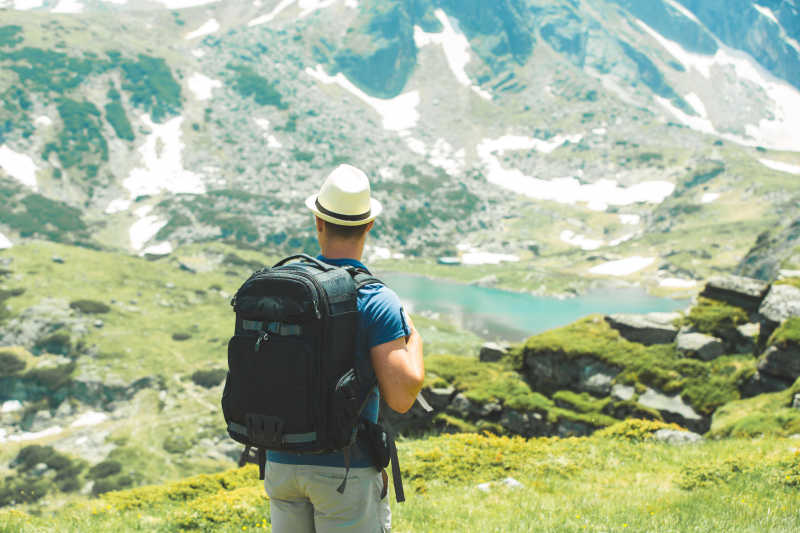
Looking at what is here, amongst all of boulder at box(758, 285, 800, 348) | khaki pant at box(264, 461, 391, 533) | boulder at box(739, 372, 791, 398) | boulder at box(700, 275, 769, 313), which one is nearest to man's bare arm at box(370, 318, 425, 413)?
khaki pant at box(264, 461, 391, 533)

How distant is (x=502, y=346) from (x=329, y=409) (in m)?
23.2

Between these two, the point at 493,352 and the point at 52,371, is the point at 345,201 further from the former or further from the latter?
the point at 52,371

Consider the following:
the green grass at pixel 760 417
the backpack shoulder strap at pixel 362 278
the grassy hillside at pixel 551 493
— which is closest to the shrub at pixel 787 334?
the green grass at pixel 760 417

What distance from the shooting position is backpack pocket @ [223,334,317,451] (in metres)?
4.05

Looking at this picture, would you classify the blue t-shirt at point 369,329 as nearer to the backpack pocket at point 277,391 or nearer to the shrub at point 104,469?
the backpack pocket at point 277,391

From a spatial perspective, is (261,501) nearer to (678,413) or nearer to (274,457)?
(274,457)

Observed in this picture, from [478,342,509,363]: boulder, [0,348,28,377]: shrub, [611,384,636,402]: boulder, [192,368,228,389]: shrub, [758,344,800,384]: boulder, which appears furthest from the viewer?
[0,348,28,377]: shrub

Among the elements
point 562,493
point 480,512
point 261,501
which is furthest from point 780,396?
point 261,501

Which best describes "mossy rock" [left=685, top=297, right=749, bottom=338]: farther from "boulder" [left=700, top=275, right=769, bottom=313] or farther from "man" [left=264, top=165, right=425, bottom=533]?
"man" [left=264, top=165, right=425, bottom=533]

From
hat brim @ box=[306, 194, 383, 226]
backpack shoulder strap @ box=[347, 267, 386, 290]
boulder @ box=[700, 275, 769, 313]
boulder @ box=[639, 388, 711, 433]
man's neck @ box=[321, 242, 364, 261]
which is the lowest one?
boulder @ box=[639, 388, 711, 433]

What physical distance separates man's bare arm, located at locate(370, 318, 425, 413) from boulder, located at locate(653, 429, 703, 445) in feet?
45.3

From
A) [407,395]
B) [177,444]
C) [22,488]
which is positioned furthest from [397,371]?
[177,444]

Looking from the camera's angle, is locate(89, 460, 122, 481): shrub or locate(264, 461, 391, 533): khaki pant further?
locate(89, 460, 122, 481): shrub

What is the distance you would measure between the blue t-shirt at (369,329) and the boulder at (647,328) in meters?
21.0
